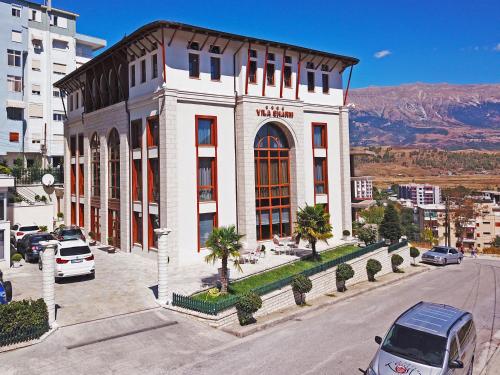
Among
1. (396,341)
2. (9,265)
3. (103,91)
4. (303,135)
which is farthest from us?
(103,91)

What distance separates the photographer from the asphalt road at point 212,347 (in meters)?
12.9

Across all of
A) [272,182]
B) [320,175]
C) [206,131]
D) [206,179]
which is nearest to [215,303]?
[206,179]

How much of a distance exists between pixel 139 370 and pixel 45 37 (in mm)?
54825

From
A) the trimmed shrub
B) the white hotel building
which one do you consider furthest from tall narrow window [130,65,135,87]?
the trimmed shrub

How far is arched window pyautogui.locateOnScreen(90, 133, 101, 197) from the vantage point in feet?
117

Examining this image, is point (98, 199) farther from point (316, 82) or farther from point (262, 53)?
point (316, 82)

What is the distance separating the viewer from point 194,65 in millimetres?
27156

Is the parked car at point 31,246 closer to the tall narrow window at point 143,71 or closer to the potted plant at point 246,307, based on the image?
the tall narrow window at point 143,71

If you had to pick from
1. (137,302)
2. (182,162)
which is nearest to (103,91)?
(182,162)

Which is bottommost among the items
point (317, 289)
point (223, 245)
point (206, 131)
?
point (317, 289)

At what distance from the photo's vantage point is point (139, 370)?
12.7 metres

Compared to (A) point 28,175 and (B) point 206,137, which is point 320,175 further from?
(A) point 28,175

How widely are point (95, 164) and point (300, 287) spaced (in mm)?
23463

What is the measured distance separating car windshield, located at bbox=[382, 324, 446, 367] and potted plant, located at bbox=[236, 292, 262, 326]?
268 inches
